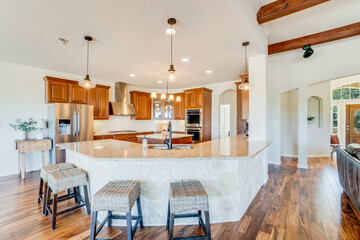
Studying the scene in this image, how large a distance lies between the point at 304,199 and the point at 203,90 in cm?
415

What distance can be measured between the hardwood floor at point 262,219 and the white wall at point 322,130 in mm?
2974

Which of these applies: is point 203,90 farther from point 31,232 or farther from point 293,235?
point 31,232

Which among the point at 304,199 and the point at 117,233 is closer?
the point at 117,233

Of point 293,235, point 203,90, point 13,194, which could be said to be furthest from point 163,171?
point 203,90

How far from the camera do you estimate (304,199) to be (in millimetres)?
2746

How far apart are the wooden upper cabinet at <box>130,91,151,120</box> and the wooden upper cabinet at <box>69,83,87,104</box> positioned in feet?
5.62

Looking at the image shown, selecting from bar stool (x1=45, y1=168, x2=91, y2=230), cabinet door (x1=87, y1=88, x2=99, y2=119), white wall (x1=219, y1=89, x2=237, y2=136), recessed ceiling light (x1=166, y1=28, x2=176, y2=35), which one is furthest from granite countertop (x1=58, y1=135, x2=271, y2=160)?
white wall (x1=219, y1=89, x2=237, y2=136)

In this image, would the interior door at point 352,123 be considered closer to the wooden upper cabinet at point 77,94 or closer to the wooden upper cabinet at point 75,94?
the wooden upper cabinet at point 75,94

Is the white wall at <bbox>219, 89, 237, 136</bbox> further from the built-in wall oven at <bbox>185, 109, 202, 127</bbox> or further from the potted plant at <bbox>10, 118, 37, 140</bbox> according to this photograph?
the potted plant at <bbox>10, 118, 37, 140</bbox>

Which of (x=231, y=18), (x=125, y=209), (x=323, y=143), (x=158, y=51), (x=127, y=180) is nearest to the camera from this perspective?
(x=125, y=209)

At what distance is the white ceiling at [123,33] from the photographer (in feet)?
6.62

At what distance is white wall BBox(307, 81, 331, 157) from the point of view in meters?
5.71

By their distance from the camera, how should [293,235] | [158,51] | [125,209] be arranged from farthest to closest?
[158,51]
[293,235]
[125,209]

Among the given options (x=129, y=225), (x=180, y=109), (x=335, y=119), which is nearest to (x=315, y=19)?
(x=129, y=225)
